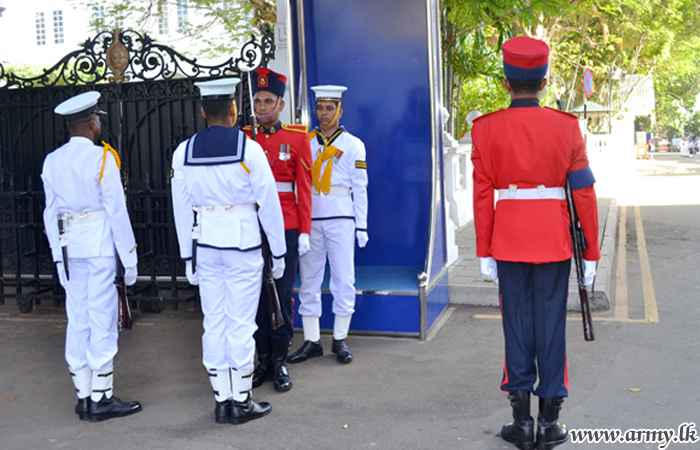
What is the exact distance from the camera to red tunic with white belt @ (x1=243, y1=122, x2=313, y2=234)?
473 cm

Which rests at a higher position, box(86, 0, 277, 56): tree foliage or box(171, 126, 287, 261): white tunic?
box(86, 0, 277, 56): tree foliage

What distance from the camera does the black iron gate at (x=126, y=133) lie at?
6.80 meters

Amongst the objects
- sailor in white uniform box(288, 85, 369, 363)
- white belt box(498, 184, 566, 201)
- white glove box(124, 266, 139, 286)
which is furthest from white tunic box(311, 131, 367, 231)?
white belt box(498, 184, 566, 201)

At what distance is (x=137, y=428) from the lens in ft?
13.4

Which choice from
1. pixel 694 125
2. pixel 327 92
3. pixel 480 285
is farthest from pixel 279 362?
pixel 694 125

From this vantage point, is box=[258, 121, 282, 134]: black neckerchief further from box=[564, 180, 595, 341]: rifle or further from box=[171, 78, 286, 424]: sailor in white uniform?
box=[564, 180, 595, 341]: rifle

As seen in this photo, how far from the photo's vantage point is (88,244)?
4133 mm

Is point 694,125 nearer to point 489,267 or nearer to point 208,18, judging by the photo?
point 208,18

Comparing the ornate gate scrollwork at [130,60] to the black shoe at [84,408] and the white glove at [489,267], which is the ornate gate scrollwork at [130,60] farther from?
the white glove at [489,267]

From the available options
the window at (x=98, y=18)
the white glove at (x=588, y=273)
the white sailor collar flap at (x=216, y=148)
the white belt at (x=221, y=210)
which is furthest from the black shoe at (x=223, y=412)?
the window at (x=98, y=18)

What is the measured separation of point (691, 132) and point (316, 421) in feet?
340

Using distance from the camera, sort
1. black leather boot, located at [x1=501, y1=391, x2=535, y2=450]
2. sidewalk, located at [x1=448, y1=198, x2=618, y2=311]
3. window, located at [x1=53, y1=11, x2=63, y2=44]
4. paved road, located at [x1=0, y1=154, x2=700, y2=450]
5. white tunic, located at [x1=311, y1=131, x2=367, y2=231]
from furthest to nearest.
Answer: window, located at [x1=53, y1=11, x2=63, y2=44] < sidewalk, located at [x1=448, y1=198, x2=618, y2=311] < white tunic, located at [x1=311, y1=131, x2=367, y2=231] < paved road, located at [x1=0, y1=154, x2=700, y2=450] < black leather boot, located at [x1=501, y1=391, x2=535, y2=450]

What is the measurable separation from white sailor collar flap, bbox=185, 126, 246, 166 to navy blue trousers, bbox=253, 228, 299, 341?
999 millimetres

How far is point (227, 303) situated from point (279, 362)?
866 mm
